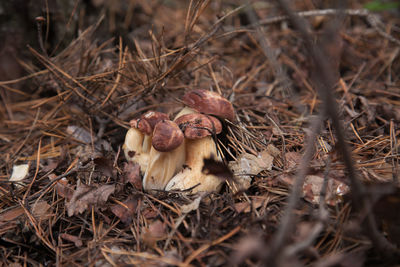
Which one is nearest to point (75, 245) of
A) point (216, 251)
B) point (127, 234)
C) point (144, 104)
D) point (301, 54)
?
point (127, 234)

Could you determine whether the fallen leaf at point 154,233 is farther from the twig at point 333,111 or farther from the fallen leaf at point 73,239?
the twig at point 333,111

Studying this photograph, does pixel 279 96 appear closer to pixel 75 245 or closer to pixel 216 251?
pixel 216 251

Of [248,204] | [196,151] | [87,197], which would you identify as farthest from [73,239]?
[248,204]

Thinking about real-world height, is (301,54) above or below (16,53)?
above

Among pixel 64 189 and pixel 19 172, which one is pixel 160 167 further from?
pixel 19 172

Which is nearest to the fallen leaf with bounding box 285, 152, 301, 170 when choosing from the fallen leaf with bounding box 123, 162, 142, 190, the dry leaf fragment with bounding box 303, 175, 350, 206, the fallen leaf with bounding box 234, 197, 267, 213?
the dry leaf fragment with bounding box 303, 175, 350, 206

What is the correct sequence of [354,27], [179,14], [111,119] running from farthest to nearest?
[179,14] → [354,27] → [111,119]

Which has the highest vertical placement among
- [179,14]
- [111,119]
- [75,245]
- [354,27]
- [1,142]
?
[354,27]
